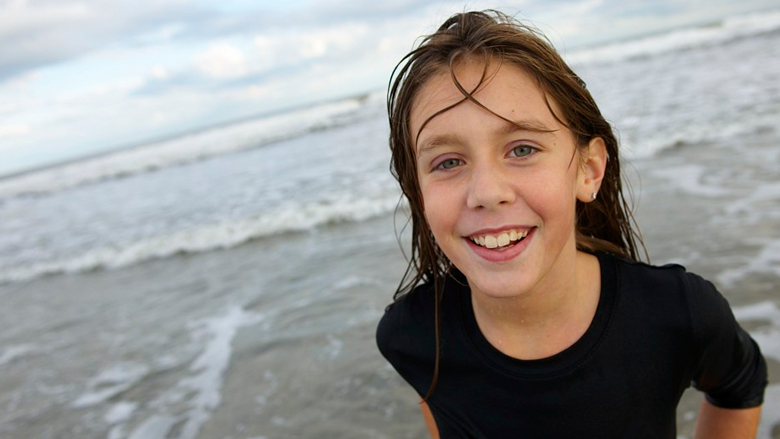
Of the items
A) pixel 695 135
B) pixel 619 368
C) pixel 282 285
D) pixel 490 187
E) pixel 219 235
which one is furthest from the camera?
pixel 219 235

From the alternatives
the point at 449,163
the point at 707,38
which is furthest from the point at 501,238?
the point at 707,38

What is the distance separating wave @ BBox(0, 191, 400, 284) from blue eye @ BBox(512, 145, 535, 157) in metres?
5.87

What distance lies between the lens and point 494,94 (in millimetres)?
1510

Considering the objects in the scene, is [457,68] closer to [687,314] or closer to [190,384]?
[687,314]

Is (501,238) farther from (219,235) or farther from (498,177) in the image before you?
(219,235)

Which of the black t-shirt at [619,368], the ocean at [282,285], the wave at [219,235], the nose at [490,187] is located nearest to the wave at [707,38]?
the ocean at [282,285]

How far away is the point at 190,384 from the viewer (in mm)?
4078

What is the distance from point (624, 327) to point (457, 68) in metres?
0.92

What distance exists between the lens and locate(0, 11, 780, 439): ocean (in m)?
3.55

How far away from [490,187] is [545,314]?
512mm

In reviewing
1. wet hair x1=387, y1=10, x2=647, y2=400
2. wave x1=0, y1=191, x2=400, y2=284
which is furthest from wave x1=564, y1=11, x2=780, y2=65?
wet hair x1=387, y1=10, x2=647, y2=400

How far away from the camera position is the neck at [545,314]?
1.69m

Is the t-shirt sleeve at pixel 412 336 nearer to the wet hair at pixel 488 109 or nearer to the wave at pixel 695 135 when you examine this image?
the wet hair at pixel 488 109

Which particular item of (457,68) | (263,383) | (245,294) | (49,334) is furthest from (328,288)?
(457,68)
